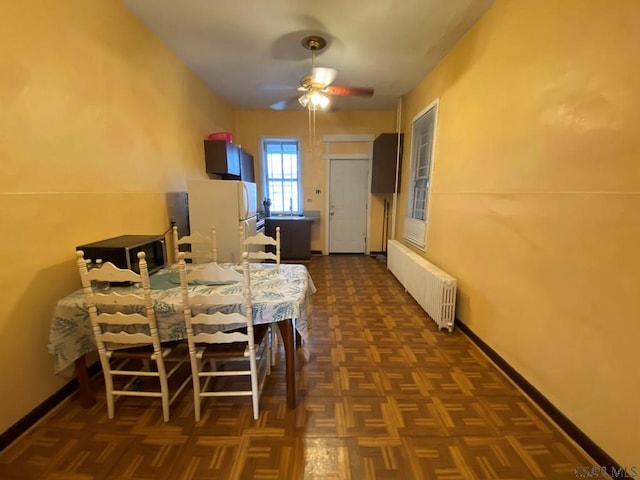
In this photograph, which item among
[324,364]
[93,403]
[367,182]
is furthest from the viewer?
[367,182]

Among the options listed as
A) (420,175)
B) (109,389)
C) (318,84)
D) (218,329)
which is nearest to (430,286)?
(420,175)

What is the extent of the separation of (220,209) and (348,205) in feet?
10.1

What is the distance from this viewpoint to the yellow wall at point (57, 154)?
1.50 meters

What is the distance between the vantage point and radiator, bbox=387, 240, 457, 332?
266 cm

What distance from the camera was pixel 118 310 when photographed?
1596 mm

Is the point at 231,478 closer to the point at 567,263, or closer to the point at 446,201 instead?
the point at 567,263

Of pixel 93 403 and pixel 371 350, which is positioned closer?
pixel 93 403

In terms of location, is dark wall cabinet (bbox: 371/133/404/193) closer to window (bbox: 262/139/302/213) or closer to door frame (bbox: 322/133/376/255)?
door frame (bbox: 322/133/376/255)

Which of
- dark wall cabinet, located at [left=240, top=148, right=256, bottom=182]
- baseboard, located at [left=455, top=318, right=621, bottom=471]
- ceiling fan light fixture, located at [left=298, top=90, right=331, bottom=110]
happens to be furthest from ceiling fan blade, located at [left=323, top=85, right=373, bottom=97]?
baseboard, located at [left=455, top=318, right=621, bottom=471]

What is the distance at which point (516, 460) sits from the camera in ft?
4.66

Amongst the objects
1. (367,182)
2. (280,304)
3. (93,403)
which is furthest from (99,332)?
(367,182)

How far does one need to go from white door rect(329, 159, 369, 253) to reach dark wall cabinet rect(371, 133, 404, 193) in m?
0.45

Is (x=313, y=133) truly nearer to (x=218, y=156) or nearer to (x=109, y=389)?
(x=218, y=156)

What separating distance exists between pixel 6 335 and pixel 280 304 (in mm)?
1530
